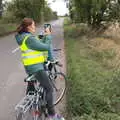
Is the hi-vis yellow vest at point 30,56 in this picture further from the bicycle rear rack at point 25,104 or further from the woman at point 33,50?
the bicycle rear rack at point 25,104

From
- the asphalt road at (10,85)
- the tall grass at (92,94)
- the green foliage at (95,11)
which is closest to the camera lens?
the tall grass at (92,94)

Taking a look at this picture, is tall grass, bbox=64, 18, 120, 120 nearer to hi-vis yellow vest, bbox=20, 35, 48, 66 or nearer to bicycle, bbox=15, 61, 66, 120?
bicycle, bbox=15, 61, 66, 120

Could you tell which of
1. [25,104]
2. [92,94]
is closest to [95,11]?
[92,94]

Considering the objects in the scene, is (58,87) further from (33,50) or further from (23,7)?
(23,7)

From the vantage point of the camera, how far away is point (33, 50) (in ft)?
22.1

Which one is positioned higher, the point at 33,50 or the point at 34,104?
the point at 33,50

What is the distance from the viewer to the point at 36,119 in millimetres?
6746

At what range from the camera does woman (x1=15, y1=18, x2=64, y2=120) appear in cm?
666

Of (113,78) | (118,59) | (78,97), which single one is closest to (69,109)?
(78,97)

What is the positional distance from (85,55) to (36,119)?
35.8 feet

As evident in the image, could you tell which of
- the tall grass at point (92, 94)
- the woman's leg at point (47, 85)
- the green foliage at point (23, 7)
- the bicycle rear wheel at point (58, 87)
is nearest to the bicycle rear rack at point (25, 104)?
the woman's leg at point (47, 85)

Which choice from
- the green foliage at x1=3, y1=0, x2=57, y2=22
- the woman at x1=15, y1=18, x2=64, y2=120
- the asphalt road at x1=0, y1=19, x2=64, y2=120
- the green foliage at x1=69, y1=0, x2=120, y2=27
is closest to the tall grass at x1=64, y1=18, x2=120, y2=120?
the woman at x1=15, y1=18, x2=64, y2=120

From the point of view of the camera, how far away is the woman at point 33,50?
21.9 feet

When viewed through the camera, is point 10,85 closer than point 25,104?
No
